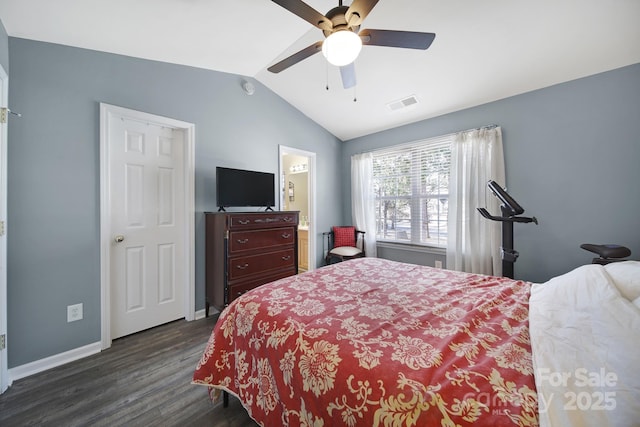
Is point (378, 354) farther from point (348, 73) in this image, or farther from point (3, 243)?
point (3, 243)

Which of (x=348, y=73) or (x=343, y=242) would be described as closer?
(x=348, y=73)

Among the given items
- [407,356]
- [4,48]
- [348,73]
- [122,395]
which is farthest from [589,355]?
[4,48]

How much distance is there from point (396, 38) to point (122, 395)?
2.96 metres

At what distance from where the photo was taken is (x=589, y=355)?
2.25 ft

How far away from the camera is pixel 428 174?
347cm

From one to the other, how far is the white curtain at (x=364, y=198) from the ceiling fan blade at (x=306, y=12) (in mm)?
2666

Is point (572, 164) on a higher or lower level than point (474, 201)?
higher

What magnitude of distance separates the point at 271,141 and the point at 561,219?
3.52 m

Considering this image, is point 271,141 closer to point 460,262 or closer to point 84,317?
point 84,317

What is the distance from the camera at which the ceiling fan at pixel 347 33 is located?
135 centimetres

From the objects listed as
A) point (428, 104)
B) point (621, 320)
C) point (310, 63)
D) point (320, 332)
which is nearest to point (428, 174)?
point (428, 104)

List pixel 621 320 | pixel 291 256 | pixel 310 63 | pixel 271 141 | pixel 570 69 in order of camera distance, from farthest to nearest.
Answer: pixel 271 141 → pixel 291 256 → pixel 310 63 → pixel 570 69 → pixel 621 320

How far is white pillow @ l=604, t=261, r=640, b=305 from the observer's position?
1042 mm

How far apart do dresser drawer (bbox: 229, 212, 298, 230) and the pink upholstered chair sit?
3.92 feet
